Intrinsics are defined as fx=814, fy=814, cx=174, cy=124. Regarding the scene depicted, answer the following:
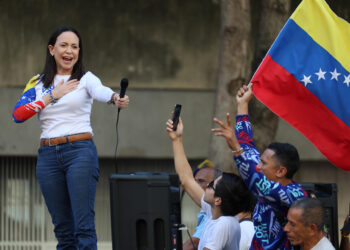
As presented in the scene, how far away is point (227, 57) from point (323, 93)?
12.2 feet

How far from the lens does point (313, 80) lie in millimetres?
5879

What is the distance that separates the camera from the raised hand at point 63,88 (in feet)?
Result: 17.3

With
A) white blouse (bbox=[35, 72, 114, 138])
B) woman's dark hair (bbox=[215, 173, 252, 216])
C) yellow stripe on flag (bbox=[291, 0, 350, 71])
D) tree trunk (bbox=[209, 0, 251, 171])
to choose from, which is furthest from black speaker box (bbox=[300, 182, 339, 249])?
tree trunk (bbox=[209, 0, 251, 171])

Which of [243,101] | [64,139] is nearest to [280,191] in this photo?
[243,101]

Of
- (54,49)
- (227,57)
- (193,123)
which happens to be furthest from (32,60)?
(54,49)

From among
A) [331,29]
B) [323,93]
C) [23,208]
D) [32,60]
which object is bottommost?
[23,208]

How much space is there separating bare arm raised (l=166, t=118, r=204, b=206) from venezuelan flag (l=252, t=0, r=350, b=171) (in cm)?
65

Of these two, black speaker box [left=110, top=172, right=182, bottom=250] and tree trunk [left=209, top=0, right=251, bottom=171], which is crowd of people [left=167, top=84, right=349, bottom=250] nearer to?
black speaker box [left=110, top=172, right=182, bottom=250]

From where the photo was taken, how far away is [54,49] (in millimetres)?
5461

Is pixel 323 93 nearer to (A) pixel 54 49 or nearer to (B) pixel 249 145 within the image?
(B) pixel 249 145

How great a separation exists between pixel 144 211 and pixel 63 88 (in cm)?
96

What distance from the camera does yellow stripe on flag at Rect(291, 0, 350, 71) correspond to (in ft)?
19.5

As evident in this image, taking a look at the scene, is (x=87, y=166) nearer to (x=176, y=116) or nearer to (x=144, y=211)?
(x=144, y=211)

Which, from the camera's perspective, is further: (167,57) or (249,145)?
(167,57)
